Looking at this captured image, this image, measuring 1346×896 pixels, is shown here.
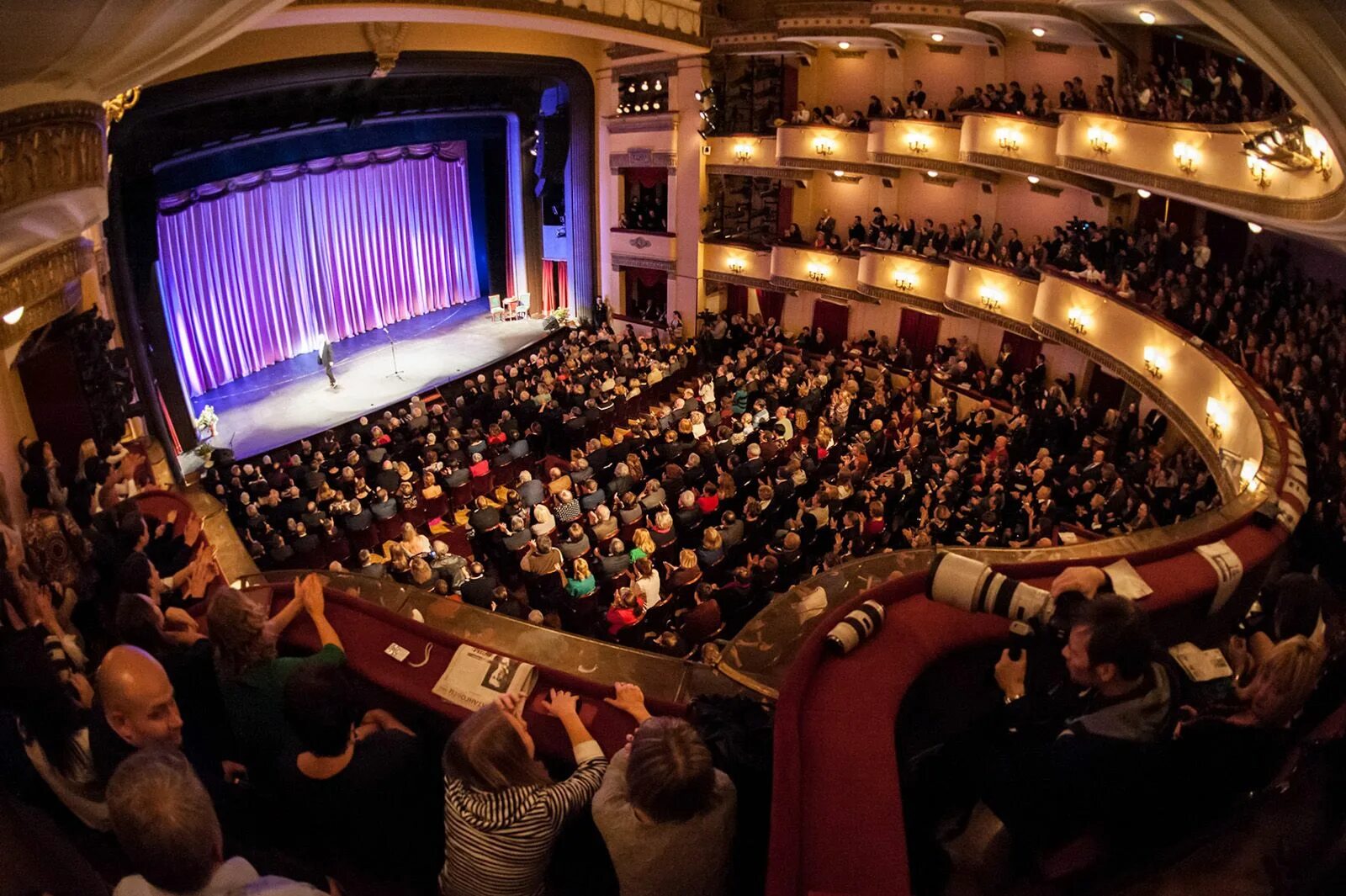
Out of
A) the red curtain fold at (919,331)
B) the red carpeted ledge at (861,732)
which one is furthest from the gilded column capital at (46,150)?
the red curtain fold at (919,331)

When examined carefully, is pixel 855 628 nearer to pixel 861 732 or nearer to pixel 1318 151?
pixel 861 732

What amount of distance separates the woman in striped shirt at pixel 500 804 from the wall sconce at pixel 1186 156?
994 centimetres

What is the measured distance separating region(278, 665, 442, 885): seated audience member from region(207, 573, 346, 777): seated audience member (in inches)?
9.0

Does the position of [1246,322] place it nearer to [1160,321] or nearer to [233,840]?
[1160,321]

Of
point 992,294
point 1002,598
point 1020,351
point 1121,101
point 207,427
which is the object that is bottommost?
point 207,427

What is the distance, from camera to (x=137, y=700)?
250 centimetres

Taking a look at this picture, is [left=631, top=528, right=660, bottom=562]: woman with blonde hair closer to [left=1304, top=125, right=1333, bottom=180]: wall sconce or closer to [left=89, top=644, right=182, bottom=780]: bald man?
[left=89, top=644, right=182, bottom=780]: bald man

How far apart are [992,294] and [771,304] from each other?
6.43 meters

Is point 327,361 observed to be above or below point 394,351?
above

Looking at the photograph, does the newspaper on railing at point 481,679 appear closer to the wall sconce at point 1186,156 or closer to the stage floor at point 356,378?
the wall sconce at point 1186,156

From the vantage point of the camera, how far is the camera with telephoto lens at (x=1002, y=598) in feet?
8.70

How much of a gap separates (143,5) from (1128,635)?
12.7 feet

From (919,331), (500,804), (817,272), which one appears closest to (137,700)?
(500,804)

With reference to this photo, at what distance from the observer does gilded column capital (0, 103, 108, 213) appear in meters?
2.84
